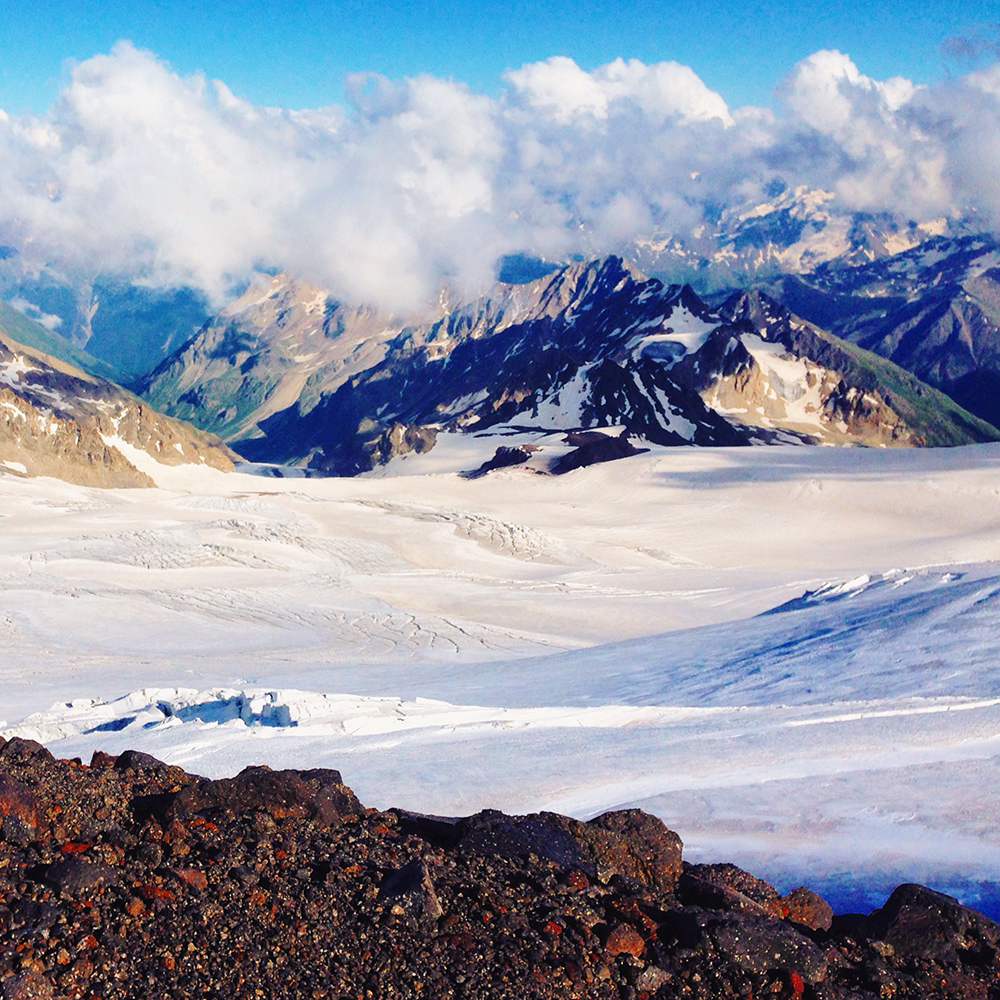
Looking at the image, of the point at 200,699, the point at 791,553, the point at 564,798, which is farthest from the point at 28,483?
the point at 564,798

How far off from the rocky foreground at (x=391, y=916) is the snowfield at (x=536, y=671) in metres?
1.29

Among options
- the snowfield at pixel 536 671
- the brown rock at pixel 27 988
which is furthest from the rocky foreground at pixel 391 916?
the snowfield at pixel 536 671

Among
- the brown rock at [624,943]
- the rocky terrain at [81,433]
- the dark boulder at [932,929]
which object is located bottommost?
the dark boulder at [932,929]

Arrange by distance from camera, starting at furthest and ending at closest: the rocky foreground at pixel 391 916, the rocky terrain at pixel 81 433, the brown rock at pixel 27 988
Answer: the rocky terrain at pixel 81 433 < the rocky foreground at pixel 391 916 < the brown rock at pixel 27 988

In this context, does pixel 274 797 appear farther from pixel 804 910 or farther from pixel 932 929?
pixel 932 929

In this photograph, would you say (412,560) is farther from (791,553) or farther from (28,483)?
(28,483)

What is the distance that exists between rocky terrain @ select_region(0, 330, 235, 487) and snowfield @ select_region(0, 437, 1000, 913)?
202ft

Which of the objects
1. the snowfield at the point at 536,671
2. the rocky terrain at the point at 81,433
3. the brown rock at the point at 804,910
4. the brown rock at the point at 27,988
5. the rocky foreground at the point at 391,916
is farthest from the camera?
the rocky terrain at the point at 81,433

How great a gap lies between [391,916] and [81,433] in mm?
123927

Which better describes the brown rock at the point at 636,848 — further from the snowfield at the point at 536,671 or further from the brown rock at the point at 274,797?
the brown rock at the point at 274,797

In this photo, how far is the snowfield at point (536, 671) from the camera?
28.6 ft

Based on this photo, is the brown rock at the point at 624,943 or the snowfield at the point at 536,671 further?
the snowfield at the point at 536,671

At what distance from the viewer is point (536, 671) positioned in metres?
19.0

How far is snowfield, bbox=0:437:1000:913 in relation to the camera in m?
8.70
